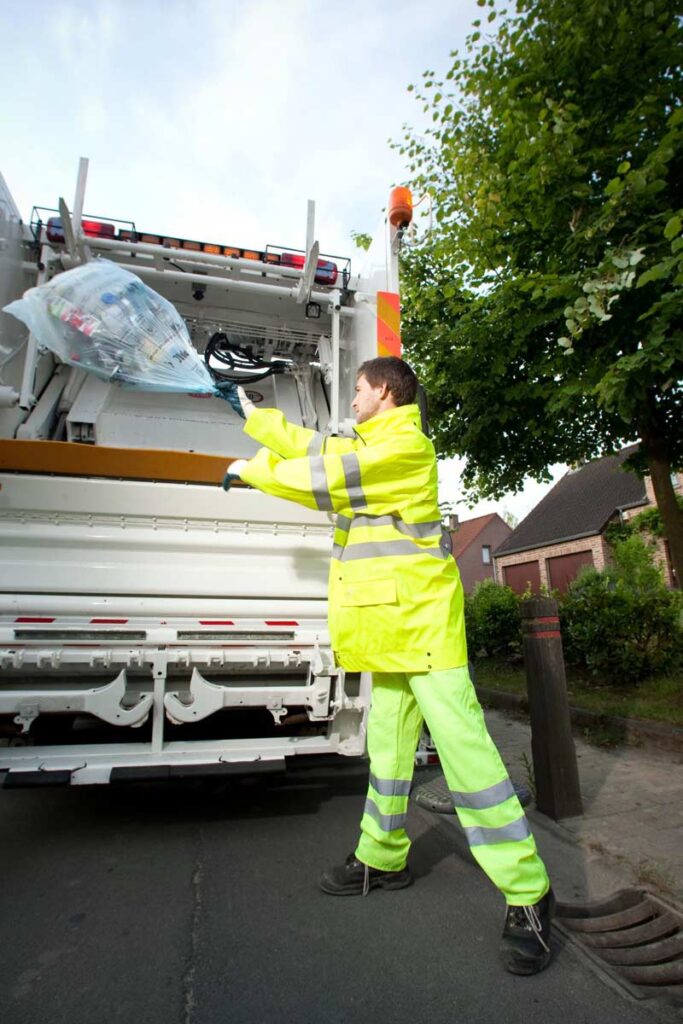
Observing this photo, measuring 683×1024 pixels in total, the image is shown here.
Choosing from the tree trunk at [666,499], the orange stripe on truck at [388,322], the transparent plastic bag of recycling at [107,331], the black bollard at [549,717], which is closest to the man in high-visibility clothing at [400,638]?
the transparent plastic bag of recycling at [107,331]

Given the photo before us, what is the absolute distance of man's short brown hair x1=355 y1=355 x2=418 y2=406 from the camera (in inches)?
92.4

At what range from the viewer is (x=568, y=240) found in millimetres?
4387

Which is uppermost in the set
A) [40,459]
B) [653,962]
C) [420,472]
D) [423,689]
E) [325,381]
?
[325,381]

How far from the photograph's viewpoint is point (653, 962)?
1.89 metres

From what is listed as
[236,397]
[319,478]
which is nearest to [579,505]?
[236,397]

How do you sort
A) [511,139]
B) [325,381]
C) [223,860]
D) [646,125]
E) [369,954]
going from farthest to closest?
[511,139] < [646,125] < [325,381] < [223,860] < [369,954]

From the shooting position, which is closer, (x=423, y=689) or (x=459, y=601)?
(x=423, y=689)

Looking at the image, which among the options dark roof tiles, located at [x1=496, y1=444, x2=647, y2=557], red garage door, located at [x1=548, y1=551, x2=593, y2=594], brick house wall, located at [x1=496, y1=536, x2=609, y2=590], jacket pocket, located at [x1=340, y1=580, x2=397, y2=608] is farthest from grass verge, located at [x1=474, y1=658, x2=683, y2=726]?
red garage door, located at [x1=548, y1=551, x2=593, y2=594]

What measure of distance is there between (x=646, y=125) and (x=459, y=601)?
166 inches

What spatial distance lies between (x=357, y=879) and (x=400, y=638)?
0.97 m

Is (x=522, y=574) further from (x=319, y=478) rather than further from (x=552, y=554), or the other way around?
(x=319, y=478)

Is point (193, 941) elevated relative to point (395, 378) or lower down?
lower down

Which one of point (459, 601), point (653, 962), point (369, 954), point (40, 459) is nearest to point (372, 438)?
point (459, 601)

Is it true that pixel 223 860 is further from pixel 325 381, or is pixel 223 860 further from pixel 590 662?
pixel 590 662
